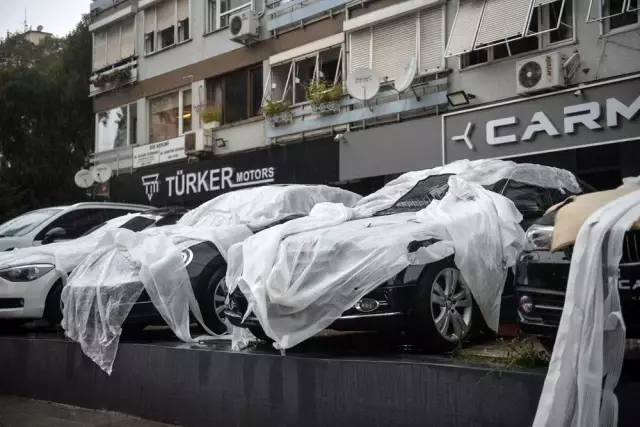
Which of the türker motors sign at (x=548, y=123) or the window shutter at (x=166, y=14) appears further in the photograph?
the window shutter at (x=166, y=14)

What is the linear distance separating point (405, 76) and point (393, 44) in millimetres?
1197

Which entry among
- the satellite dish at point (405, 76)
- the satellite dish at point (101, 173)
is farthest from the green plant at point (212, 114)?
the satellite dish at point (405, 76)

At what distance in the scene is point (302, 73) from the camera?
16781mm

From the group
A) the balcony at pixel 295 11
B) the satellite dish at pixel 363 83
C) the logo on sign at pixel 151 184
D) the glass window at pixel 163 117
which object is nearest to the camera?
the satellite dish at pixel 363 83

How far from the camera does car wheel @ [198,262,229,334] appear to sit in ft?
22.6

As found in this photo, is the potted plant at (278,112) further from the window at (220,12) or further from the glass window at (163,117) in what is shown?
the glass window at (163,117)

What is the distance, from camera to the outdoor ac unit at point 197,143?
18.6 m

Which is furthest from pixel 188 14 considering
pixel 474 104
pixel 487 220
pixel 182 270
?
pixel 487 220

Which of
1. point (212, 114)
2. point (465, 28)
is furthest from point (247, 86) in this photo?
point (465, 28)

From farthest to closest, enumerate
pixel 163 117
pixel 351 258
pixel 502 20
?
pixel 163 117 < pixel 502 20 < pixel 351 258

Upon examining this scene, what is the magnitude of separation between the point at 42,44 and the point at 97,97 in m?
7.37

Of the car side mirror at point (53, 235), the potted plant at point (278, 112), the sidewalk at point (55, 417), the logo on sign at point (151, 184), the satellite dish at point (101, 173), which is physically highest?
the potted plant at point (278, 112)

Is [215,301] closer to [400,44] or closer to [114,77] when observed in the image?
[400,44]

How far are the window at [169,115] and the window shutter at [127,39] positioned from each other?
1.94m
